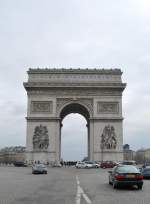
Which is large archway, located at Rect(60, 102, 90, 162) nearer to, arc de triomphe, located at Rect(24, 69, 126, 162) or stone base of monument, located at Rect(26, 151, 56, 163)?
arc de triomphe, located at Rect(24, 69, 126, 162)

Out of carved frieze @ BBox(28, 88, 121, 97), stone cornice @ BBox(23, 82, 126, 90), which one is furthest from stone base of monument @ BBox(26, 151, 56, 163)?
stone cornice @ BBox(23, 82, 126, 90)

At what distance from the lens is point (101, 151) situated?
57.3 meters

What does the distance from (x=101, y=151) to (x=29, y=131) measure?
10677 millimetres

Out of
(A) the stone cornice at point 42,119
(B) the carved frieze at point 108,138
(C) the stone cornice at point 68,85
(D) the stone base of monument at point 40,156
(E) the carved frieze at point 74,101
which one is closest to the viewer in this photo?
(D) the stone base of monument at point 40,156

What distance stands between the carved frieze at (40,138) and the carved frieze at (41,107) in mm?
2419

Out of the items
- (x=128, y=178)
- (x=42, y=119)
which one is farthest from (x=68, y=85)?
(x=128, y=178)

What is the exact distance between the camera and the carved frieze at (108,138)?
57469 millimetres

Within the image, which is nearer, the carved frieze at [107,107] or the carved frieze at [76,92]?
the carved frieze at [107,107]

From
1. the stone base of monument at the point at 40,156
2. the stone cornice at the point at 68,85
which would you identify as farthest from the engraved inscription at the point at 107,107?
the stone base of monument at the point at 40,156

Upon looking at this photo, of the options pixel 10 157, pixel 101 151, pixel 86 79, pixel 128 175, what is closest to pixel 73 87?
pixel 86 79

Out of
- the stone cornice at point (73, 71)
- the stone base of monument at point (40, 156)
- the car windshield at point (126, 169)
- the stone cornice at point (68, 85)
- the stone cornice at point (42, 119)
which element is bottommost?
the car windshield at point (126, 169)

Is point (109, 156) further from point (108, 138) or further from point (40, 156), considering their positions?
point (40, 156)

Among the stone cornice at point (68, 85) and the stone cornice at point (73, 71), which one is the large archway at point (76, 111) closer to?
the stone cornice at point (68, 85)

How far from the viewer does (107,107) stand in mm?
58812
